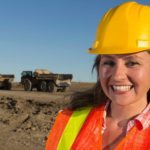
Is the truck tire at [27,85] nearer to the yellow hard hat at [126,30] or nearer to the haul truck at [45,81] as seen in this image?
the haul truck at [45,81]

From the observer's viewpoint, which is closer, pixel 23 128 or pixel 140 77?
pixel 140 77

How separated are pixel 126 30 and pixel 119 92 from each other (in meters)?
0.37

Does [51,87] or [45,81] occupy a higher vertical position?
[45,81]

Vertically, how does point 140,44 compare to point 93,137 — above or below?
above

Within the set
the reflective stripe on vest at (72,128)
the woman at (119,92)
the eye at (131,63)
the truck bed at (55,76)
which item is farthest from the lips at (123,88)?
the truck bed at (55,76)

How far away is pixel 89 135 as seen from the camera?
9.07 feet

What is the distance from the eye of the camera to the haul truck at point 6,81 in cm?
3528

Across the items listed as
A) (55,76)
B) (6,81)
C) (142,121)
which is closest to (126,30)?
(142,121)

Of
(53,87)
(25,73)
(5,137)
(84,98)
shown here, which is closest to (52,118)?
(5,137)

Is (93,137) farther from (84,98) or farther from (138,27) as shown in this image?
(138,27)

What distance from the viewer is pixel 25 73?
32.3 meters

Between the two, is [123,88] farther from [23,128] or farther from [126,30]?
[23,128]

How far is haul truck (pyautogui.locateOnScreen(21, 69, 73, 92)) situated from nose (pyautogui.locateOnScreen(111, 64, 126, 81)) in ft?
90.1

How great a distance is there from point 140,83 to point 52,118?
10773 millimetres
